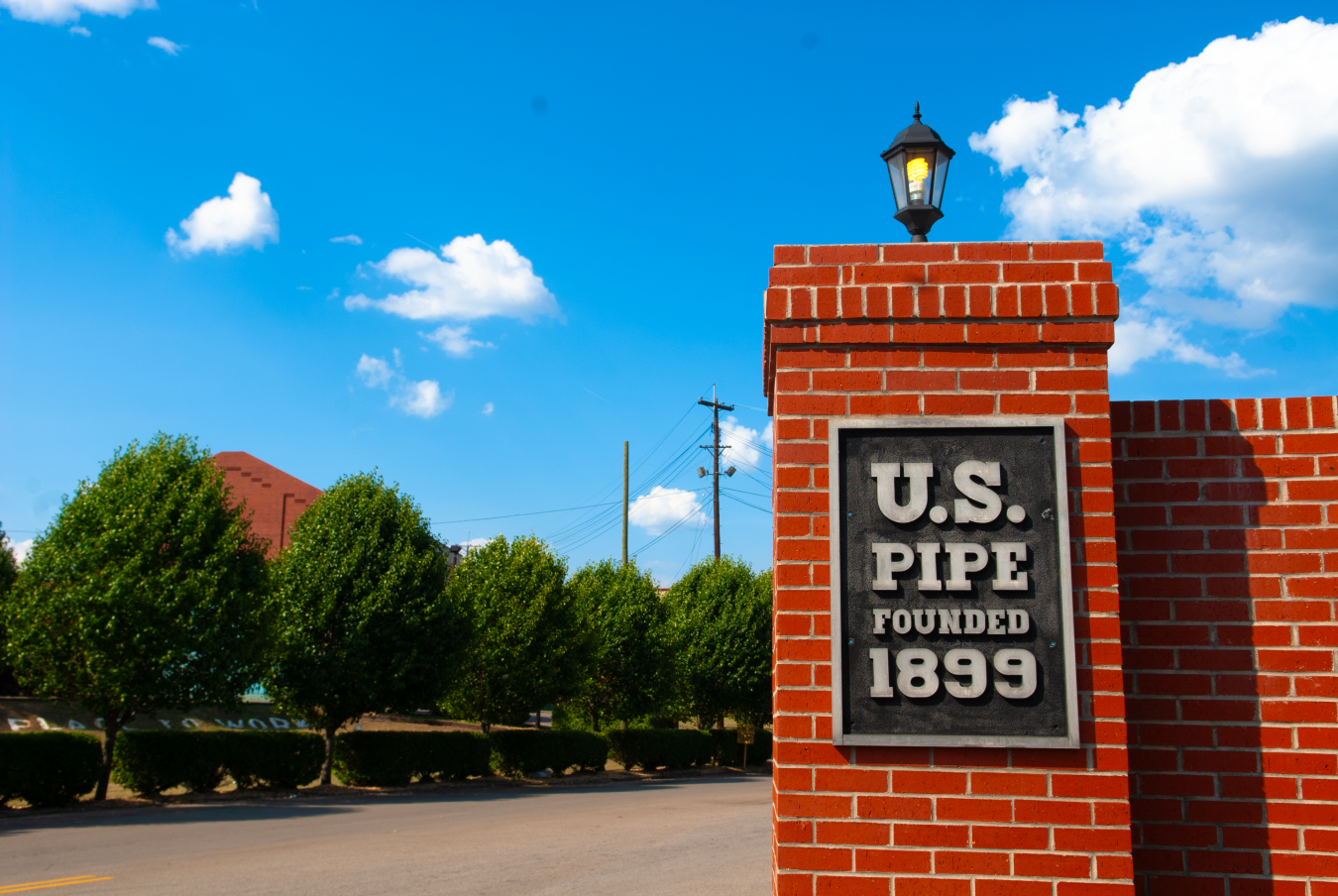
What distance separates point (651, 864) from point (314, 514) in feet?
47.2

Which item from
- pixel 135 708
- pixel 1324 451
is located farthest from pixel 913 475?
pixel 135 708

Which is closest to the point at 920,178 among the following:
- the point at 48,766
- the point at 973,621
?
the point at 973,621

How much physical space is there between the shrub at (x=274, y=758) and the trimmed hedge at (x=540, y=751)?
256 inches

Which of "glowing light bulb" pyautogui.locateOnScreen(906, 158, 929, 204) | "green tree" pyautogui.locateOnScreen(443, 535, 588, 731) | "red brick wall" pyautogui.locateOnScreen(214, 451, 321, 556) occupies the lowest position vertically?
"green tree" pyautogui.locateOnScreen(443, 535, 588, 731)

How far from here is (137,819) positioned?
15.9 metres

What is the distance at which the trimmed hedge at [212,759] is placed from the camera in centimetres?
1822

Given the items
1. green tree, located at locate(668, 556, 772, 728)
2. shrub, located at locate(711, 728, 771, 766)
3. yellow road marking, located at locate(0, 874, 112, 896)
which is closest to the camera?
yellow road marking, located at locate(0, 874, 112, 896)

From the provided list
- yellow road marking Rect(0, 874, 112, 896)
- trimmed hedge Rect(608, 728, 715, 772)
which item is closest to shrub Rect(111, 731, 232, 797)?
yellow road marking Rect(0, 874, 112, 896)

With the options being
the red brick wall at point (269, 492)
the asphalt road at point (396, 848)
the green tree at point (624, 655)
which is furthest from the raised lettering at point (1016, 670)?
the red brick wall at point (269, 492)

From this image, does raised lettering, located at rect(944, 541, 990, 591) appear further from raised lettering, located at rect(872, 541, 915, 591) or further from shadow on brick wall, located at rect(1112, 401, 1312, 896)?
shadow on brick wall, located at rect(1112, 401, 1312, 896)

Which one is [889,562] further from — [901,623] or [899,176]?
[899,176]

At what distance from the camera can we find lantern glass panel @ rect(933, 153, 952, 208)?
13.3 ft

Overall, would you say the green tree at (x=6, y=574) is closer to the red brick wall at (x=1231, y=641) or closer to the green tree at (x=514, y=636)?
the green tree at (x=514, y=636)

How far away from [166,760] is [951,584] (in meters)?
19.9
